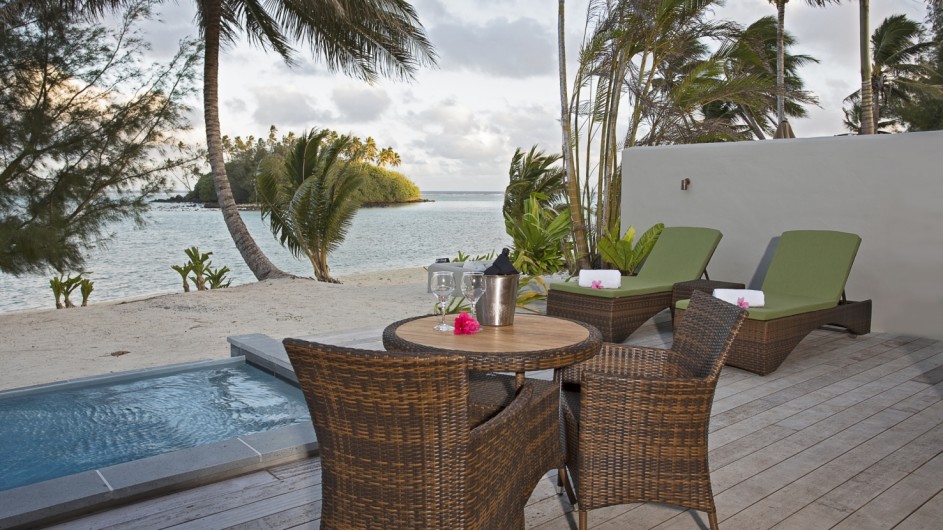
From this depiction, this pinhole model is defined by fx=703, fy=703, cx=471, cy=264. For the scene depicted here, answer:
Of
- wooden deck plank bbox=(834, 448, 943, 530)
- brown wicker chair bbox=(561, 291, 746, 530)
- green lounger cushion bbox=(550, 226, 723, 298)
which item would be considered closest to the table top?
brown wicker chair bbox=(561, 291, 746, 530)

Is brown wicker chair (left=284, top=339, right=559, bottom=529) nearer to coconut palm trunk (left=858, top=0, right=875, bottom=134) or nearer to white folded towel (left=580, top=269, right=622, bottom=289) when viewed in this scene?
white folded towel (left=580, top=269, right=622, bottom=289)

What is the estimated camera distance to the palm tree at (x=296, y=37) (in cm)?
1061

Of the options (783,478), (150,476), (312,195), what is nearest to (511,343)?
(783,478)

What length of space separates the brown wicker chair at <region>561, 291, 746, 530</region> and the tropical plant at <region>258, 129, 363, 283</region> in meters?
9.66

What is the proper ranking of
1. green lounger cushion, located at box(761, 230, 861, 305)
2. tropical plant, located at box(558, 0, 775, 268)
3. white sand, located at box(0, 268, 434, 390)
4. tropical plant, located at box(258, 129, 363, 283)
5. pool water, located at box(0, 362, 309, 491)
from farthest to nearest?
1. tropical plant, located at box(258, 129, 363, 283)
2. tropical plant, located at box(558, 0, 775, 268)
3. white sand, located at box(0, 268, 434, 390)
4. green lounger cushion, located at box(761, 230, 861, 305)
5. pool water, located at box(0, 362, 309, 491)

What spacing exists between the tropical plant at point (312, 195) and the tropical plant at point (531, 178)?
2585mm

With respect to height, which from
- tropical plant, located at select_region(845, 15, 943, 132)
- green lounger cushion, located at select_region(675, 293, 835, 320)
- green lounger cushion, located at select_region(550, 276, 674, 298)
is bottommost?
green lounger cushion, located at select_region(675, 293, 835, 320)

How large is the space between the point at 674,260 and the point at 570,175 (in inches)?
99.8

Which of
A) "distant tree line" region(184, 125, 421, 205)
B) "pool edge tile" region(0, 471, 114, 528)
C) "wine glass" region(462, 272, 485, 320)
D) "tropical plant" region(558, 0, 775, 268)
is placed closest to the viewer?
"pool edge tile" region(0, 471, 114, 528)

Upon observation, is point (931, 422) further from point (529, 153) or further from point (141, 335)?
point (529, 153)

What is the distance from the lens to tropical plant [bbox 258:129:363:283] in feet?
37.7

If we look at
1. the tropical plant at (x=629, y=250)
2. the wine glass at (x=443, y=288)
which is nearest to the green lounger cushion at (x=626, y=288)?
the tropical plant at (x=629, y=250)

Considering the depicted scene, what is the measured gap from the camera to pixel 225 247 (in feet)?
105

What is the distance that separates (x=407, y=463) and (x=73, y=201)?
11.6m
